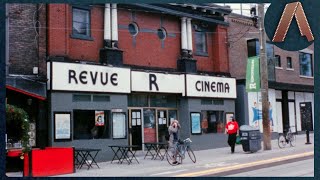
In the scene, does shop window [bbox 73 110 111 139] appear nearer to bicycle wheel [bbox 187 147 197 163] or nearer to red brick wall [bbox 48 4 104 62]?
red brick wall [bbox 48 4 104 62]

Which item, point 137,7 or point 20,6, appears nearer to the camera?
point 20,6

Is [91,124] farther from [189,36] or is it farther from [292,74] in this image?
[292,74]

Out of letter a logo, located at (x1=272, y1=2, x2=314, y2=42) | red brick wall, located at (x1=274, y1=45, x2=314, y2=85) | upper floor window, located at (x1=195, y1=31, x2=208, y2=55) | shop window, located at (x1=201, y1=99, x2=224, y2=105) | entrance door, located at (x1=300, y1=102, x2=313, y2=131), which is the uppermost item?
upper floor window, located at (x1=195, y1=31, x2=208, y2=55)

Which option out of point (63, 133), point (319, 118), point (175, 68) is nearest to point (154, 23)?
point (175, 68)

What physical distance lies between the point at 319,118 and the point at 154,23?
5762 millimetres

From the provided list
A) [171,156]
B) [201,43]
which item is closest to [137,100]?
[171,156]

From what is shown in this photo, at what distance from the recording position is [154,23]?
43.9ft

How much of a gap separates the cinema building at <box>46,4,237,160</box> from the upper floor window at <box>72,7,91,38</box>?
0.03 meters

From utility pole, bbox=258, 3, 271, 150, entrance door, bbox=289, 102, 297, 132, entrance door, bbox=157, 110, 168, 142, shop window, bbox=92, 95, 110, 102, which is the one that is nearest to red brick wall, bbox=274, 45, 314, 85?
utility pole, bbox=258, 3, 271, 150

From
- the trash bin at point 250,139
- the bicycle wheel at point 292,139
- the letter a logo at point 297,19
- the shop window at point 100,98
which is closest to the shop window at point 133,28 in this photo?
the shop window at point 100,98

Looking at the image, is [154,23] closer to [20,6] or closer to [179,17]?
[179,17]

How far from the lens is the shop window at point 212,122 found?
13023mm

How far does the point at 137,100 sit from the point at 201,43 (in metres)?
2.72

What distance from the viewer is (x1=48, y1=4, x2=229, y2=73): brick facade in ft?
40.5
